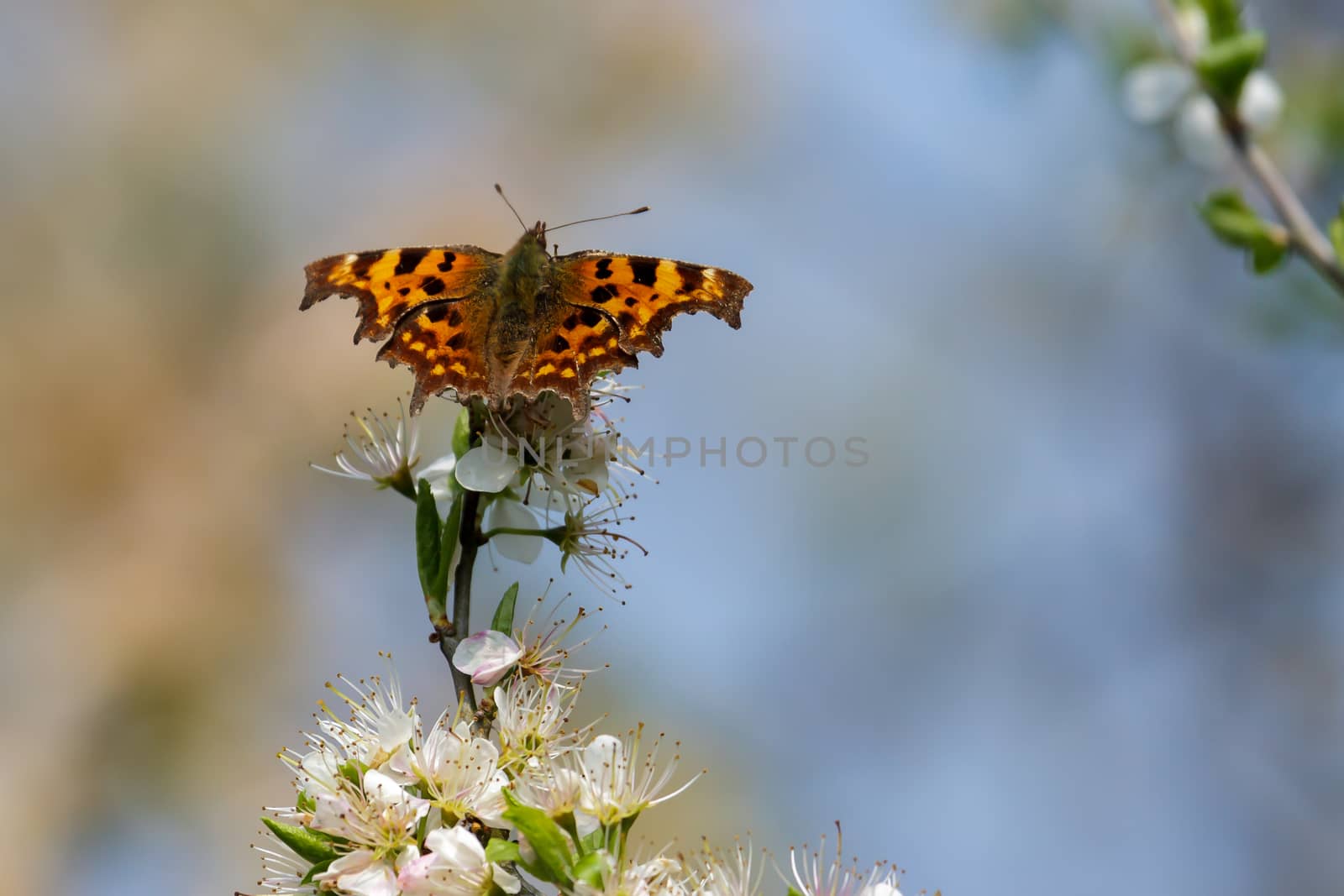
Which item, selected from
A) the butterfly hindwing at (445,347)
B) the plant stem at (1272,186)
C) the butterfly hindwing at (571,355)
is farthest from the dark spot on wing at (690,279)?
the plant stem at (1272,186)

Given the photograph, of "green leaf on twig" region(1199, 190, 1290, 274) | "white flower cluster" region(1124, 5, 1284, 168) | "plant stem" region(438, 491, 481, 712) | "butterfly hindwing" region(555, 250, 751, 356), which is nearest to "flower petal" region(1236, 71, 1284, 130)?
"white flower cluster" region(1124, 5, 1284, 168)

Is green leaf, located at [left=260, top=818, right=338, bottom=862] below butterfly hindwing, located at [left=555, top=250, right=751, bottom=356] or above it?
below

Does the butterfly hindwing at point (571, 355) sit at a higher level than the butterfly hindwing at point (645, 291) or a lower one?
lower

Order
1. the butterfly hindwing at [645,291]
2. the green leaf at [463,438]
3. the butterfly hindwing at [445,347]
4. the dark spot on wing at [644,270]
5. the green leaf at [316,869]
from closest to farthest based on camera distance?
the green leaf at [316,869], the green leaf at [463,438], the butterfly hindwing at [445,347], the butterfly hindwing at [645,291], the dark spot on wing at [644,270]

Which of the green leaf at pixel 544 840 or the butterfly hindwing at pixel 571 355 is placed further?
the butterfly hindwing at pixel 571 355

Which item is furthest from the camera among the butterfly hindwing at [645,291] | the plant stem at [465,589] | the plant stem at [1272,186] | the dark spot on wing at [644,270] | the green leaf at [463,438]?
the dark spot on wing at [644,270]

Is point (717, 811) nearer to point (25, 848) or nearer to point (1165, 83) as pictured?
point (25, 848)

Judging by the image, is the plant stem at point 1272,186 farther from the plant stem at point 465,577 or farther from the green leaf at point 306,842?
the green leaf at point 306,842

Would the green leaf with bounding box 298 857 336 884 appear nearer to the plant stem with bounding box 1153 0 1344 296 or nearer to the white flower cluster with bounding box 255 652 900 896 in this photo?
the white flower cluster with bounding box 255 652 900 896
